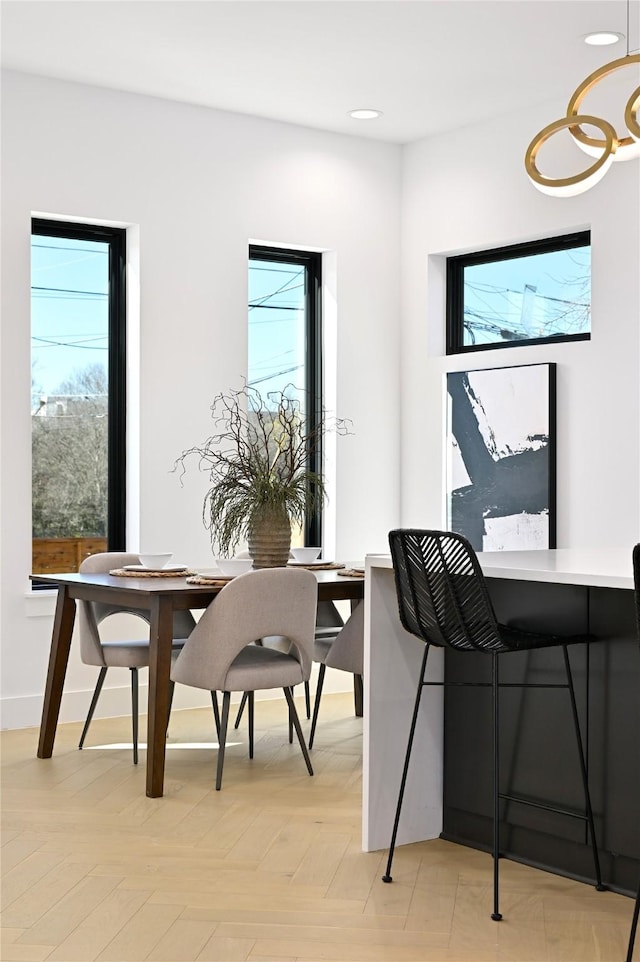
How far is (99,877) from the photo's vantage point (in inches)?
132

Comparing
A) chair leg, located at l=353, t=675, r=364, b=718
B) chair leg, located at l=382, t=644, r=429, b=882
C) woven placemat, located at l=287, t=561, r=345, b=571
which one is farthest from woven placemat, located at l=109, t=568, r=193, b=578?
chair leg, located at l=382, t=644, r=429, b=882

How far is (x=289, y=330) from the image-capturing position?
6.78 meters

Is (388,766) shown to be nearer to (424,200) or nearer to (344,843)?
(344,843)

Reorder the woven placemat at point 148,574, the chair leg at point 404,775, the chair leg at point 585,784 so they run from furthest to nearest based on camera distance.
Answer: the woven placemat at point 148,574 < the chair leg at point 404,775 < the chair leg at point 585,784

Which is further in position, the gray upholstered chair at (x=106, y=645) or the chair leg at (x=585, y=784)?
the gray upholstered chair at (x=106, y=645)

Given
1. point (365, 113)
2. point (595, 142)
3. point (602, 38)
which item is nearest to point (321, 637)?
point (595, 142)

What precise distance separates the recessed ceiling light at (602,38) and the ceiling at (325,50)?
0.14ft

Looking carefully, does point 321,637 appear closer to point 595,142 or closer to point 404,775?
point 404,775

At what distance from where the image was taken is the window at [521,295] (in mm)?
5973

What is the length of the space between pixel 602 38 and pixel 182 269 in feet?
7.80

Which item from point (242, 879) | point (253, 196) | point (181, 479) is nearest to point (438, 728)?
point (242, 879)

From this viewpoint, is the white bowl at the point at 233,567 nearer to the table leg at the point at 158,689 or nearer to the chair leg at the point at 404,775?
the table leg at the point at 158,689

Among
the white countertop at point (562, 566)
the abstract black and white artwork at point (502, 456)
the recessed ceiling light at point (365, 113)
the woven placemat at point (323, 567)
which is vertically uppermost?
the recessed ceiling light at point (365, 113)

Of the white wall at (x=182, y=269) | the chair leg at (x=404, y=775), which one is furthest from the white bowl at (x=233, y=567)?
the chair leg at (x=404, y=775)
